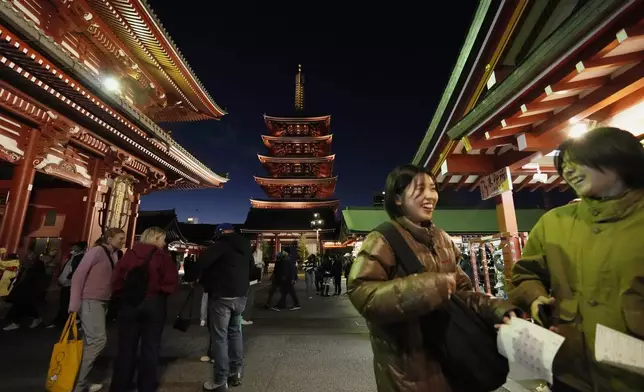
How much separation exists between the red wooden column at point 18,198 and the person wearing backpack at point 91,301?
5063 mm

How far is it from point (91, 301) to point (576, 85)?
5.59 metres

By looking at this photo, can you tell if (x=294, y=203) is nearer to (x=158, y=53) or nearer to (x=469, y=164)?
(x=158, y=53)

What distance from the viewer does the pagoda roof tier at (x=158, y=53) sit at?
7.82 metres

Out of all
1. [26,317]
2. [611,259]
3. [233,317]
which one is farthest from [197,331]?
[611,259]

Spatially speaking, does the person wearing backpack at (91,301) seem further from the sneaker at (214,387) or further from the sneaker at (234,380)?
the sneaker at (234,380)

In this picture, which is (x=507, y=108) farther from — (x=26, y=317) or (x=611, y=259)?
(x=26, y=317)

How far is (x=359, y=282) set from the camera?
1.22 meters

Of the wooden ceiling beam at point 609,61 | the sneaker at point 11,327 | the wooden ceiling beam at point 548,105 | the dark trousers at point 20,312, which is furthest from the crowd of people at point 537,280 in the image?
the dark trousers at point 20,312

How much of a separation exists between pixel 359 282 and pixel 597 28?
294 cm

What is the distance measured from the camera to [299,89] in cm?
3856

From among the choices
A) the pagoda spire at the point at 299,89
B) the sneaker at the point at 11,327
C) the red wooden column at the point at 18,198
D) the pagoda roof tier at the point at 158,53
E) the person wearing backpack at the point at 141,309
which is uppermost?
the pagoda spire at the point at 299,89

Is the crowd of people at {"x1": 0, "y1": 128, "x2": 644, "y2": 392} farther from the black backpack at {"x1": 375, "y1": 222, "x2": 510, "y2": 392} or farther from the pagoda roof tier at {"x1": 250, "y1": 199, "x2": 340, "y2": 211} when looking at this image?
the pagoda roof tier at {"x1": 250, "y1": 199, "x2": 340, "y2": 211}

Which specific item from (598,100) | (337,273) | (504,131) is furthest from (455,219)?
(598,100)

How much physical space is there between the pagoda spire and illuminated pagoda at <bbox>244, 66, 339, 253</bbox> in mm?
10562
